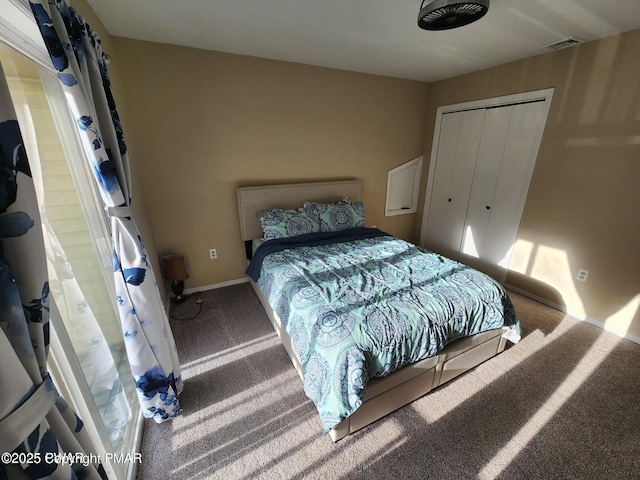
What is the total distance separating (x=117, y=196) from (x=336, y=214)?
6.61 feet

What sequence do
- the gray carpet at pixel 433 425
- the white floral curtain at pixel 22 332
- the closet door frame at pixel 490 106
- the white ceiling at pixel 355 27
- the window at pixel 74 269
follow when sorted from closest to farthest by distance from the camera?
the white floral curtain at pixel 22 332, the window at pixel 74 269, the gray carpet at pixel 433 425, the white ceiling at pixel 355 27, the closet door frame at pixel 490 106

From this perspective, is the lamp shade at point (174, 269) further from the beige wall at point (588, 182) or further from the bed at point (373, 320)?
the beige wall at point (588, 182)

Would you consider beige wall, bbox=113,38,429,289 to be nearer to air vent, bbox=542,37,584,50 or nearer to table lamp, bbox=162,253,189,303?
table lamp, bbox=162,253,189,303

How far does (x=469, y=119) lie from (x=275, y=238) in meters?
2.66

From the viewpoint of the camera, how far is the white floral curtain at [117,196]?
95 cm

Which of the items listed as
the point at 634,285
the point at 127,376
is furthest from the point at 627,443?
the point at 127,376

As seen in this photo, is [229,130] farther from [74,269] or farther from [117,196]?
[74,269]

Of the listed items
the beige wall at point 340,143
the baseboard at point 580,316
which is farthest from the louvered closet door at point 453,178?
the baseboard at point 580,316

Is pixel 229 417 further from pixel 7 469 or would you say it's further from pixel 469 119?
pixel 469 119

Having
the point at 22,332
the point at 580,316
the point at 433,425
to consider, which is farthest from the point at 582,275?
the point at 22,332

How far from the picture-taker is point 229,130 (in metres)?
2.54

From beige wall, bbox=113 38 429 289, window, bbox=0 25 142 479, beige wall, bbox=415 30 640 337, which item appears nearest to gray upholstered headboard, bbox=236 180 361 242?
beige wall, bbox=113 38 429 289

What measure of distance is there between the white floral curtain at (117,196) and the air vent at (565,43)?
3205 millimetres

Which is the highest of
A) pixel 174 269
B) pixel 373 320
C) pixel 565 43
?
pixel 565 43
